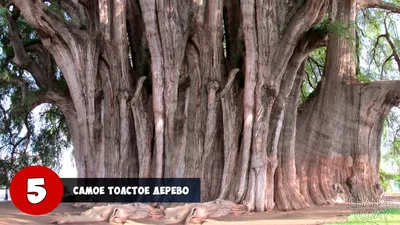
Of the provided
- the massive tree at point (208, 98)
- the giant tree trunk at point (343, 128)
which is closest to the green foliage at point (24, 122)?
the massive tree at point (208, 98)

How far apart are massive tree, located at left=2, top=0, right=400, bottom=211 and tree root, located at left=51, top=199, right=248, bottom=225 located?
670mm

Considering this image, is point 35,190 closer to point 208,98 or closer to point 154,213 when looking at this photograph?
point 154,213

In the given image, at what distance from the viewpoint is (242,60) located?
9156 millimetres

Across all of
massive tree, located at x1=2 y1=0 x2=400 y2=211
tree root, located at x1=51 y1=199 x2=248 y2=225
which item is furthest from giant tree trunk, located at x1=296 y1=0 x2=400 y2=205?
tree root, located at x1=51 y1=199 x2=248 y2=225

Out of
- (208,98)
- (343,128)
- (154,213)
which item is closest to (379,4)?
(343,128)

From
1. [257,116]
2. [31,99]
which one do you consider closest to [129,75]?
[31,99]

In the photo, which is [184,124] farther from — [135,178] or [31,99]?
[31,99]

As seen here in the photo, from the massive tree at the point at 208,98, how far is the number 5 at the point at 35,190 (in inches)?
136

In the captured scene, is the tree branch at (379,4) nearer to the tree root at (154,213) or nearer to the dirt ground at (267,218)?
the dirt ground at (267,218)

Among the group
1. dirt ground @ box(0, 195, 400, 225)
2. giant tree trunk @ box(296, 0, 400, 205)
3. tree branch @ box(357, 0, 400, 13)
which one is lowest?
dirt ground @ box(0, 195, 400, 225)

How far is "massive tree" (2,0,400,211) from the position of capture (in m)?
8.17

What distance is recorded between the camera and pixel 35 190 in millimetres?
4637

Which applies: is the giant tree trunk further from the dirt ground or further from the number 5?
the number 5

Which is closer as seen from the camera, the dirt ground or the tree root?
→ the dirt ground
